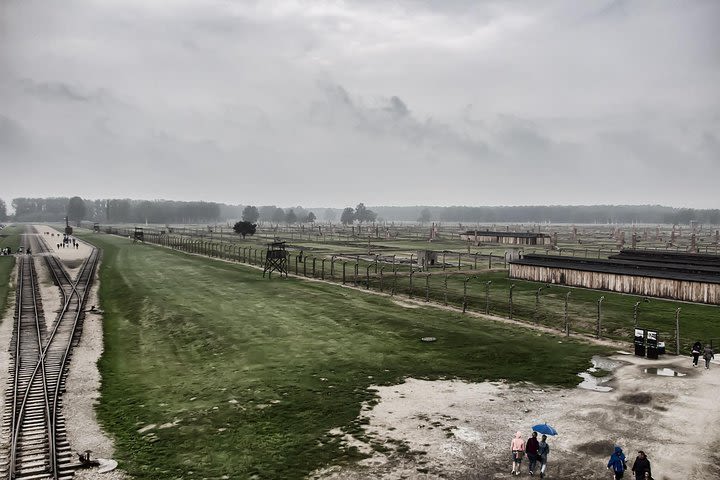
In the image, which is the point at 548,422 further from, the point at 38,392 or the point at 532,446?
the point at 38,392

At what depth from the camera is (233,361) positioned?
115ft

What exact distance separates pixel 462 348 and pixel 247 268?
58.4 metres

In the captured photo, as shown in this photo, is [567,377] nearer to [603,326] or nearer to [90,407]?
[603,326]

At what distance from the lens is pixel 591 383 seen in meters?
29.9

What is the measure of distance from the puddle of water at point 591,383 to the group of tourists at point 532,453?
36.6 feet

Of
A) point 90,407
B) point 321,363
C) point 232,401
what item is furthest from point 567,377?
point 90,407

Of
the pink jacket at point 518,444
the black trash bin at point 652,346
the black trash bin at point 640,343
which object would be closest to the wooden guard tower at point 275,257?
the black trash bin at point 640,343

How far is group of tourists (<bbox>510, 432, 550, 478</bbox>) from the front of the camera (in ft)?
62.0

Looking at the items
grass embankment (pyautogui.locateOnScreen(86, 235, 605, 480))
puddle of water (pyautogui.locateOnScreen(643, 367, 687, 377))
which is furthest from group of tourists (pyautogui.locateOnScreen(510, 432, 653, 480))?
puddle of water (pyautogui.locateOnScreen(643, 367, 687, 377))

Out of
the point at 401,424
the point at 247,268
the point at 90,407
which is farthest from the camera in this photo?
the point at 247,268

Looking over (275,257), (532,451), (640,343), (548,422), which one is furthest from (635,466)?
(275,257)

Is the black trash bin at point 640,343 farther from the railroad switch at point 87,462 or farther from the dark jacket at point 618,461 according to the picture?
the railroad switch at point 87,462

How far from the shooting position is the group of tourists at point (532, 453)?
18891 mm

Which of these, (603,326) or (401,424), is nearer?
(401,424)
